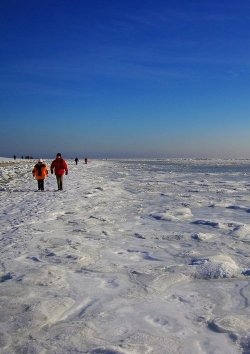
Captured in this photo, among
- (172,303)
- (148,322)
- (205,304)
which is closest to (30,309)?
(148,322)

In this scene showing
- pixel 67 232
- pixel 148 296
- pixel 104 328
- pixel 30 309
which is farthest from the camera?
pixel 67 232

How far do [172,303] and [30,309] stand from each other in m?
1.54

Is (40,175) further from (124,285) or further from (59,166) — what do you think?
(124,285)

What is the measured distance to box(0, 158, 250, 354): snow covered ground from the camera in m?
3.28

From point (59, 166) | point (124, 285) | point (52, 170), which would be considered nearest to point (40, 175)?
point (52, 170)

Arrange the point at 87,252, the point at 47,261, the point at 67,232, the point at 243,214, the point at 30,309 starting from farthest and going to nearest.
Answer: the point at 243,214
the point at 67,232
the point at 87,252
the point at 47,261
the point at 30,309

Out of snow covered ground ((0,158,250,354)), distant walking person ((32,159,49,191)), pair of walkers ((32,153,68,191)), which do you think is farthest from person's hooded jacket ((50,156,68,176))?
snow covered ground ((0,158,250,354))

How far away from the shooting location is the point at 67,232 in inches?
305

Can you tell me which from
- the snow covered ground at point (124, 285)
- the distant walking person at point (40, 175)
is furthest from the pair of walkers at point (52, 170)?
the snow covered ground at point (124, 285)

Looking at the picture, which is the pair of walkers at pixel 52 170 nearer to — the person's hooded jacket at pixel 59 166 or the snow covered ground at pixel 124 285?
the person's hooded jacket at pixel 59 166

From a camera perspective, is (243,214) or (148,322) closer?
(148,322)

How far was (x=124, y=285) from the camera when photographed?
4.64 m

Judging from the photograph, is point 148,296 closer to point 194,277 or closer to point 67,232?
point 194,277

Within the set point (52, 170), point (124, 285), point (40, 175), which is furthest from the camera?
point (52, 170)
